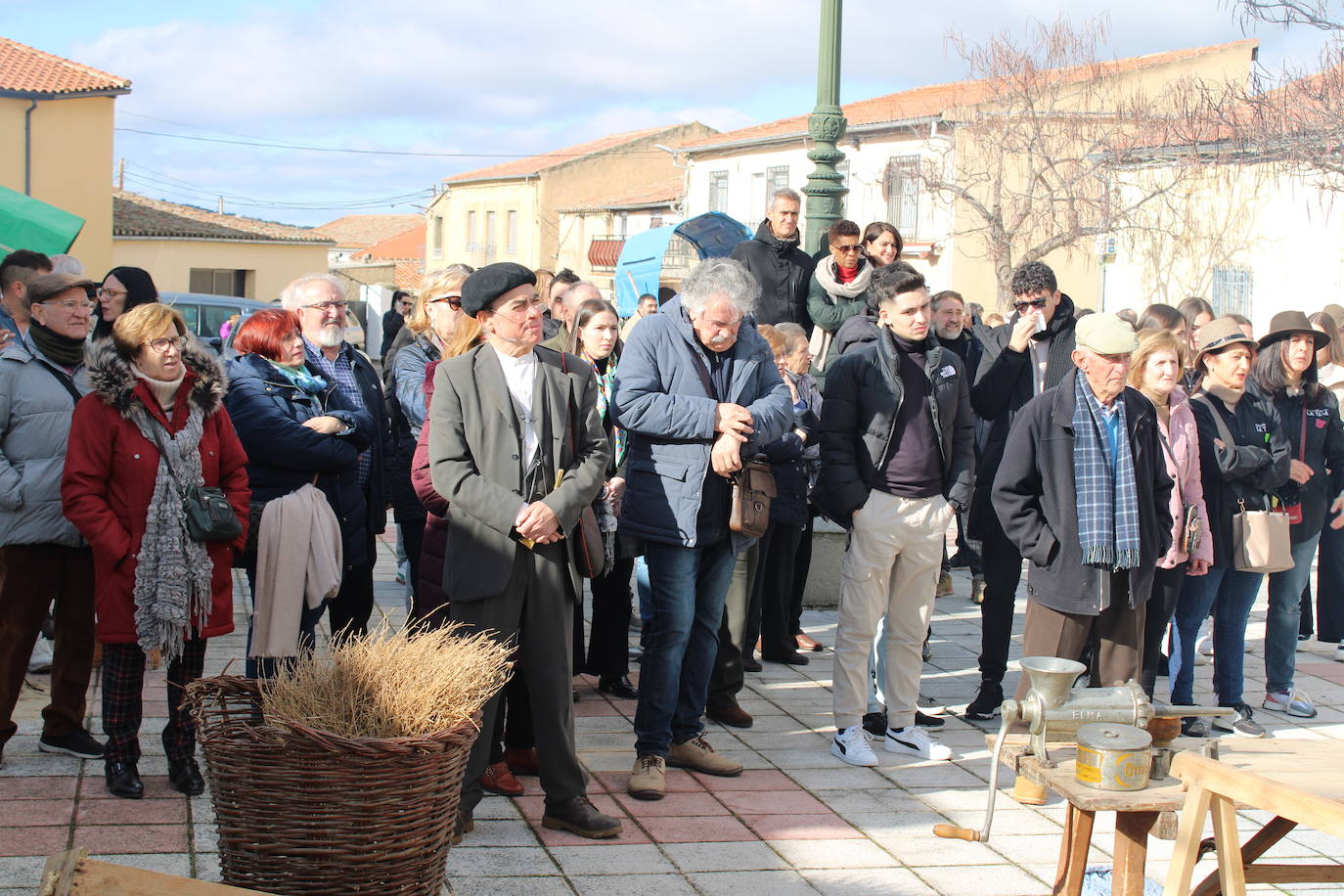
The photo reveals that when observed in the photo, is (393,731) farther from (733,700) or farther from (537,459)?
(733,700)

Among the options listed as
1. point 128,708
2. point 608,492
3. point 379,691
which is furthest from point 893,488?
point 128,708

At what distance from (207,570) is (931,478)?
118 inches

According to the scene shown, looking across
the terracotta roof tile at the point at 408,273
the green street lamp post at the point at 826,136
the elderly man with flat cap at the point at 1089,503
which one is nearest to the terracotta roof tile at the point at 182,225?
the terracotta roof tile at the point at 408,273

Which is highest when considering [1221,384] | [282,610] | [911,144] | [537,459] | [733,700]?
[911,144]

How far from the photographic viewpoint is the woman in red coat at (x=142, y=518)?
4.55 meters

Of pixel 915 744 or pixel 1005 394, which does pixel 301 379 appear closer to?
pixel 915 744

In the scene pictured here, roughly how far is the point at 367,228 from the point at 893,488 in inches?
3217

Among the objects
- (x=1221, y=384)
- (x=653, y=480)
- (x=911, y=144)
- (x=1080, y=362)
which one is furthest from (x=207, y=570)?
(x=911, y=144)

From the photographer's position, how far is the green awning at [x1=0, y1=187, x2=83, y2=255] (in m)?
8.26

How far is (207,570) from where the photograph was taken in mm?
4684

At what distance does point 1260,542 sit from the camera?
629 cm

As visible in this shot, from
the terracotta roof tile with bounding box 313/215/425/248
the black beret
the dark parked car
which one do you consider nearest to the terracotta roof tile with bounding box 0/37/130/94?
the dark parked car

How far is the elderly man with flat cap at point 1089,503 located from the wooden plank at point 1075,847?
4.64 feet

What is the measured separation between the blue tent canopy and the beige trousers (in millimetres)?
5396
